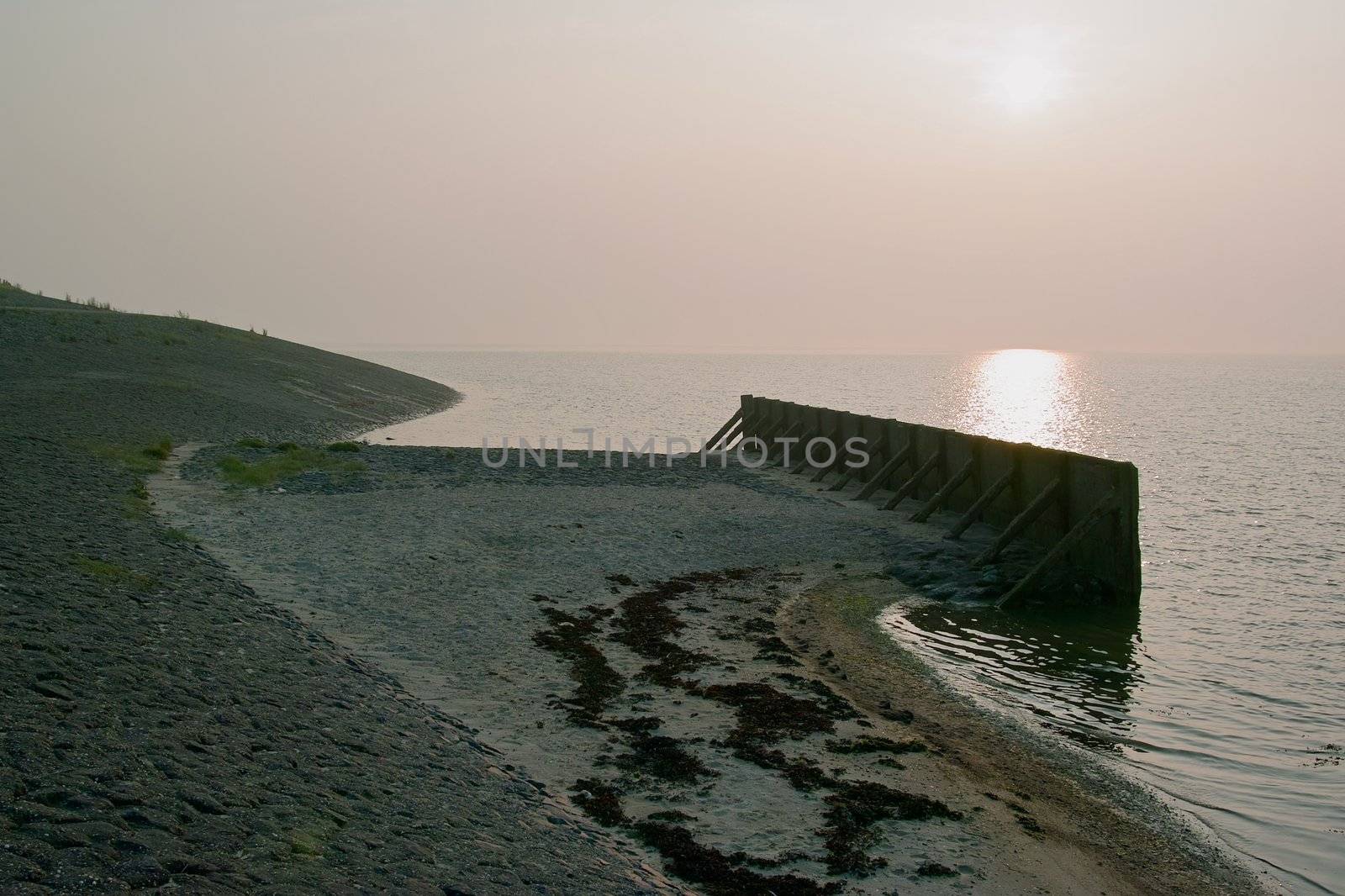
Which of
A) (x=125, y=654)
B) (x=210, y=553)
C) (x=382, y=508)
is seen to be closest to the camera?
(x=125, y=654)

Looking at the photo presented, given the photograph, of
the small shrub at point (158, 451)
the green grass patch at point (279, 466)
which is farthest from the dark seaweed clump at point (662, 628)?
the small shrub at point (158, 451)

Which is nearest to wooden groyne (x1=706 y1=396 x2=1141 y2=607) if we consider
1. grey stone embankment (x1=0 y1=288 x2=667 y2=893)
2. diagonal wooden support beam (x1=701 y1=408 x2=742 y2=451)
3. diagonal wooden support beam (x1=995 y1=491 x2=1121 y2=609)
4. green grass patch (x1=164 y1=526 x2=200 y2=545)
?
diagonal wooden support beam (x1=995 y1=491 x2=1121 y2=609)

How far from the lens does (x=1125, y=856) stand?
26.6 feet

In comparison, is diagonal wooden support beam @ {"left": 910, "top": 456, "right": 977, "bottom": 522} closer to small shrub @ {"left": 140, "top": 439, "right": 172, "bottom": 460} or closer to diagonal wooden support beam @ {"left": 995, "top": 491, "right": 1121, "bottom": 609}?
diagonal wooden support beam @ {"left": 995, "top": 491, "right": 1121, "bottom": 609}

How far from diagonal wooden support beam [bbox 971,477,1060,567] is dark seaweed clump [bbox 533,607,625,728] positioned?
7.24 meters

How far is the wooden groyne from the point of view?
17.0m

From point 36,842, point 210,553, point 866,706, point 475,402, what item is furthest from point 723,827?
point 475,402

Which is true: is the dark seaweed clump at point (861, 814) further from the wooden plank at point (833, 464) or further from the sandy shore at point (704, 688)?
the wooden plank at point (833, 464)

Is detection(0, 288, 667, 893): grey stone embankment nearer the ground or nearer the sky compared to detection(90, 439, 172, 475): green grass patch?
nearer the ground

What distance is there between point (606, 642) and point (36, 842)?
7.79m

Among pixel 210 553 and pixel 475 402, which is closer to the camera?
pixel 210 553

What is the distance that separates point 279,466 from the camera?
23656 mm

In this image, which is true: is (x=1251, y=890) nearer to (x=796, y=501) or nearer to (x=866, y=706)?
(x=866, y=706)

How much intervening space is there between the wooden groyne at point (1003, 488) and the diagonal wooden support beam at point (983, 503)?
2 cm
